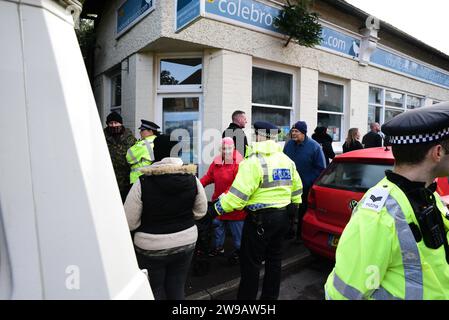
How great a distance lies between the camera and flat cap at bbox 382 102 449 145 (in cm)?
127

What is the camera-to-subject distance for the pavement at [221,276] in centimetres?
332

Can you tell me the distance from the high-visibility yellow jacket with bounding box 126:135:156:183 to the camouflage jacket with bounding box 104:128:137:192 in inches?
9.2

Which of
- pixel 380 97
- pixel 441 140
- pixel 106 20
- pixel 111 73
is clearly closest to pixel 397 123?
pixel 441 140

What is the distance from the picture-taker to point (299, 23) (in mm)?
5836

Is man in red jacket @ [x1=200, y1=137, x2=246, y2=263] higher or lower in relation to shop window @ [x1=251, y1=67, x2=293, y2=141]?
lower

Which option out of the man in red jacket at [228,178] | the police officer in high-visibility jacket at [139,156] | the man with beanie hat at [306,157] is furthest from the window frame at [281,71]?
the police officer in high-visibility jacket at [139,156]

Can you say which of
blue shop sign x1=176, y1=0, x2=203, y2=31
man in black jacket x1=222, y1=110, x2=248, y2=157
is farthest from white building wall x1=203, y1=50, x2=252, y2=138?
blue shop sign x1=176, y1=0, x2=203, y2=31

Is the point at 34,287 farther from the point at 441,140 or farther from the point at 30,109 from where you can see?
the point at 441,140

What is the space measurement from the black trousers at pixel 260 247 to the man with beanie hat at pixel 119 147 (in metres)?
2.00

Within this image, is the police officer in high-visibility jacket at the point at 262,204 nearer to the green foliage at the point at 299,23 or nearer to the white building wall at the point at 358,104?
the green foliage at the point at 299,23

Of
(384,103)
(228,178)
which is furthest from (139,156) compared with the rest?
(384,103)

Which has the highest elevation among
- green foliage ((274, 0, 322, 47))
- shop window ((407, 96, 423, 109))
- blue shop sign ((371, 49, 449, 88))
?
blue shop sign ((371, 49, 449, 88))

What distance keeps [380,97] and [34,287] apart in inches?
402

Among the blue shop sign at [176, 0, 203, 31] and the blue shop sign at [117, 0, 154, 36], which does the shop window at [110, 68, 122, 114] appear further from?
the blue shop sign at [176, 0, 203, 31]
